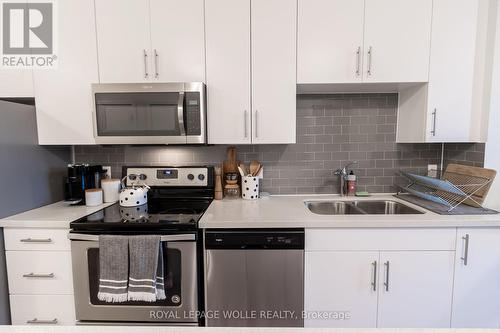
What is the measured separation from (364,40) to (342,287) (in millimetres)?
1530


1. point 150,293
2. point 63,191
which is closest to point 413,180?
point 150,293

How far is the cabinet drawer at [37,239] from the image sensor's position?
154 cm

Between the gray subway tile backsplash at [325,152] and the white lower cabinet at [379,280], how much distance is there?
2.27ft

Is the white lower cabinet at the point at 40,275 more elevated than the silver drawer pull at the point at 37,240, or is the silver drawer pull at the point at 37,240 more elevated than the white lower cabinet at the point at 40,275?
the silver drawer pull at the point at 37,240

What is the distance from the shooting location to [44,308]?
1.58 meters

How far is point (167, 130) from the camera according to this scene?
171 cm

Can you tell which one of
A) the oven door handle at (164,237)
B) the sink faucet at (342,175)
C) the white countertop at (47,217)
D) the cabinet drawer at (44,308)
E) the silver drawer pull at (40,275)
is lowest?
the cabinet drawer at (44,308)

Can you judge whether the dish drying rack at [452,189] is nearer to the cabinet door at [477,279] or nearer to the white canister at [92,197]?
the cabinet door at [477,279]

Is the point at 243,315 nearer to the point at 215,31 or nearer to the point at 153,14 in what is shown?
the point at 215,31

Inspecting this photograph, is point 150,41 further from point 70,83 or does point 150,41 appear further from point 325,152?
point 325,152

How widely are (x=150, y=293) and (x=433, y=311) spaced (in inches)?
63.3

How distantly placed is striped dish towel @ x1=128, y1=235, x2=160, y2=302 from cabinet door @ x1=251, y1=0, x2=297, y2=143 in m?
0.91

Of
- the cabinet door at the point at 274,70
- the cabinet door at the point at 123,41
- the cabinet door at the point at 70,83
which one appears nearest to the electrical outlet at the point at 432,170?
the cabinet door at the point at 274,70

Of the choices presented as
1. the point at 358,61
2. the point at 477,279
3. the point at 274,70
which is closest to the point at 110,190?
the point at 274,70
